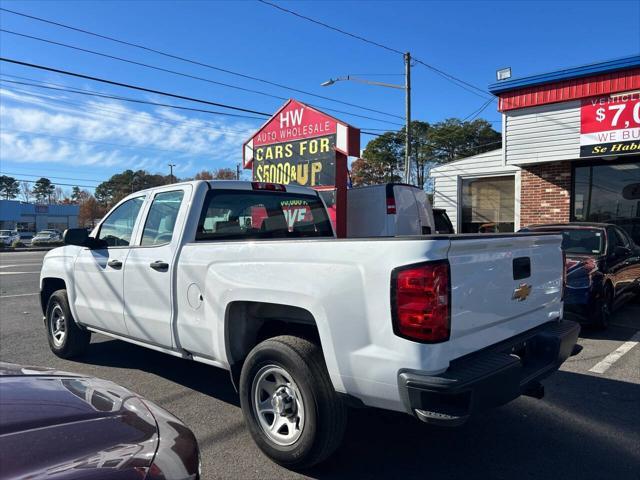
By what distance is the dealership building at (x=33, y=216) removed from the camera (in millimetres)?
69812

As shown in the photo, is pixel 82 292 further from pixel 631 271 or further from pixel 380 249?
pixel 631 271

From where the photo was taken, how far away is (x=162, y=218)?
4.42 m

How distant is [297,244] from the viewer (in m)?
3.07

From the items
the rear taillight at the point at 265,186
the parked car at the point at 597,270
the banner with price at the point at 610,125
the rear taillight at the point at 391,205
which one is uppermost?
the banner with price at the point at 610,125

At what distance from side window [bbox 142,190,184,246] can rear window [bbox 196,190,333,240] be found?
30 cm

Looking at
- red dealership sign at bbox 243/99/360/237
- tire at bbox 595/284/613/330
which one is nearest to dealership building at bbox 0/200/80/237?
red dealership sign at bbox 243/99/360/237

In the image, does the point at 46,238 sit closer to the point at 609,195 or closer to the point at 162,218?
the point at 609,195

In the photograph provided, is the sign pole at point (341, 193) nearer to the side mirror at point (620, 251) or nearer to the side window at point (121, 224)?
the side mirror at point (620, 251)

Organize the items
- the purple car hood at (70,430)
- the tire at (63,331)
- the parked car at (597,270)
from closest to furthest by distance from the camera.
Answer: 1. the purple car hood at (70,430)
2. the tire at (63,331)
3. the parked car at (597,270)

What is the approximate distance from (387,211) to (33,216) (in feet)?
262

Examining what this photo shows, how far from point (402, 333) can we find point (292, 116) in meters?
9.38

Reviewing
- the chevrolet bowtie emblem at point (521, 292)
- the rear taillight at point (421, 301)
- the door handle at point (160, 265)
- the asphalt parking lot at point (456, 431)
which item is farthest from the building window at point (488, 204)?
the rear taillight at point (421, 301)

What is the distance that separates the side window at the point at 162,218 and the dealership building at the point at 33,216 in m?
73.6

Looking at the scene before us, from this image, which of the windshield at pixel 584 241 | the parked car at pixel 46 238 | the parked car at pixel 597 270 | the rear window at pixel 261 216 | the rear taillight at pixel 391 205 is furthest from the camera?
the parked car at pixel 46 238
